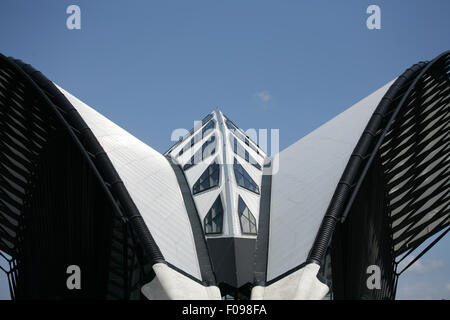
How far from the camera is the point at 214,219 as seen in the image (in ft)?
70.6

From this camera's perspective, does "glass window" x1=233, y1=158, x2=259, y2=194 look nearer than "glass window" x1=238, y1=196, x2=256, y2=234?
No

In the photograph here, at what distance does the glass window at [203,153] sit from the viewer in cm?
2789

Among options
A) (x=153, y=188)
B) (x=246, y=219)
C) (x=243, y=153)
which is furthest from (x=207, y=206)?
(x=243, y=153)

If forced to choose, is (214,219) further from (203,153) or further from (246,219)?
(203,153)

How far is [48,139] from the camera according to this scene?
24.8 meters

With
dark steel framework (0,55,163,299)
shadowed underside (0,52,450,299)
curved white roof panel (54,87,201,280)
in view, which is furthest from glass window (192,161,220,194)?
dark steel framework (0,55,163,299)

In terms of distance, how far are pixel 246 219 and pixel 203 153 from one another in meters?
8.42

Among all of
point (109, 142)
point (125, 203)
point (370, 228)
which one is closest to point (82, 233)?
point (109, 142)

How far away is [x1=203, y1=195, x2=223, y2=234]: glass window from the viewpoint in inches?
827

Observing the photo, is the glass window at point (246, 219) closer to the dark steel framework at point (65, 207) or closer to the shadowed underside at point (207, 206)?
the shadowed underside at point (207, 206)

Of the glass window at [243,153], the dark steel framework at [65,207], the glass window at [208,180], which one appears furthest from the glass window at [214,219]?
the glass window at [243,153]

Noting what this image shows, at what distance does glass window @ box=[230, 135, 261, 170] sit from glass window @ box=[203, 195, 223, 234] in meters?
6.07

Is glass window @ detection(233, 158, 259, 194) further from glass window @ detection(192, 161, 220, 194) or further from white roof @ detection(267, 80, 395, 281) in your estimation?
white roof @ detection(267, 80, 395, 281)

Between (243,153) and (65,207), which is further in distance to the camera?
(243,153)
